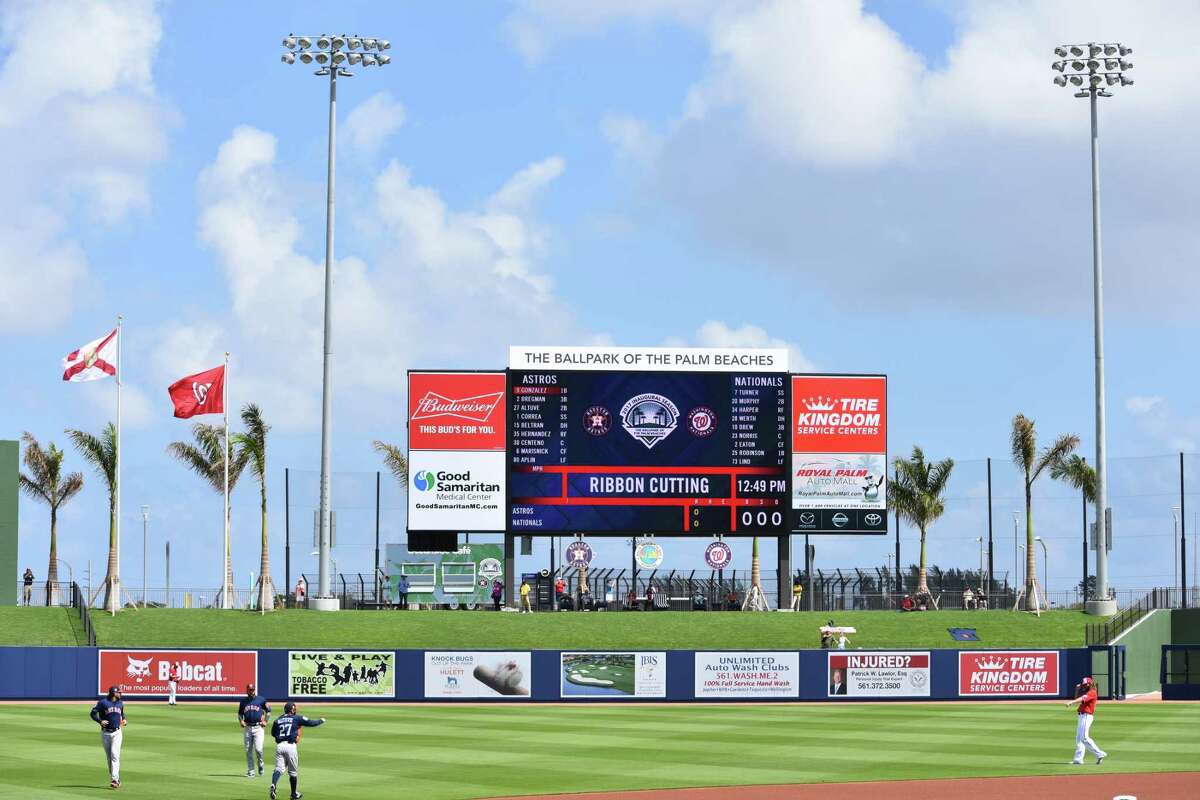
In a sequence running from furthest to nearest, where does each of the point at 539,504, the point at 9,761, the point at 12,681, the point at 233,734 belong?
the point at 539,504
the point at 12,681
the point at 233,734
the point at 9,761

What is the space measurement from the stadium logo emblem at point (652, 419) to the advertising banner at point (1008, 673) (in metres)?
14.2

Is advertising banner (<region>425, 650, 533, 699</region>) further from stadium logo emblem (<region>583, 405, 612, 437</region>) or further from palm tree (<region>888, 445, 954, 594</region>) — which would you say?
palm tree (<region>888, 445, 954, 594</region>)

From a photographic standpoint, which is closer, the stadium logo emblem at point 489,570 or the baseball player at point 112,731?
the baseball player at point 112,731

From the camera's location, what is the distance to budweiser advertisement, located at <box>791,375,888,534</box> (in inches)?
2512

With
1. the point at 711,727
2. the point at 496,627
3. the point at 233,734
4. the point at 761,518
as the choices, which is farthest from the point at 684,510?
the point at 233,734

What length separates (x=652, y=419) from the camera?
2483 inches

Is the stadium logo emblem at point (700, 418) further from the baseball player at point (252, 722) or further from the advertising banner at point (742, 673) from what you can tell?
the baseball player at point (252, 722)

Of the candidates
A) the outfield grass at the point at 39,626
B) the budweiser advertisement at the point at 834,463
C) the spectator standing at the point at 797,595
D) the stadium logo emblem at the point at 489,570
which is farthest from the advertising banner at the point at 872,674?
the outfield grass at the point at 39,626

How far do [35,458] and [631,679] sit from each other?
1521 inches

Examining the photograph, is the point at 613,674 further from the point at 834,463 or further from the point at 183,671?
the point at 183,671

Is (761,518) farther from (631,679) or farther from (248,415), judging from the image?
(248,415)

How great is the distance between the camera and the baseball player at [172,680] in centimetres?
5431

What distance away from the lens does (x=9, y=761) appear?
35688 millimetres

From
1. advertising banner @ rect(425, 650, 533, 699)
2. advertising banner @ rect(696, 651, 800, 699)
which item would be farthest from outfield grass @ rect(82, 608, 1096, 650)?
advertising banner @ rect(696, 651, 800, 699)
